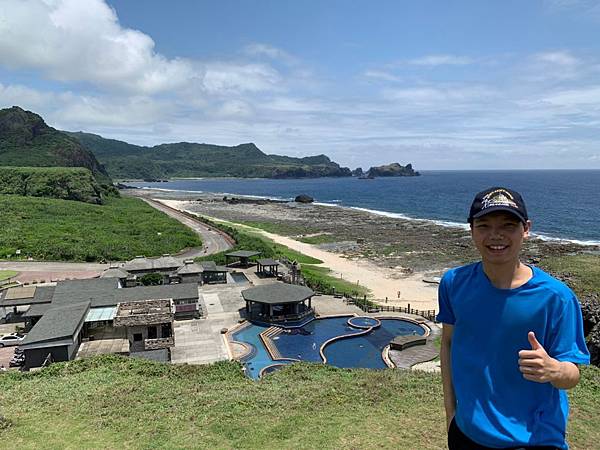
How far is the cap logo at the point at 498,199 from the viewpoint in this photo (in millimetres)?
2986

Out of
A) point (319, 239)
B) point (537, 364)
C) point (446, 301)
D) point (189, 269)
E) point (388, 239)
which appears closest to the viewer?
point (537, 364)

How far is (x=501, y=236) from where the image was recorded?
302 cm

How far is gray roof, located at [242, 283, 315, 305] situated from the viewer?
2808 centimetres

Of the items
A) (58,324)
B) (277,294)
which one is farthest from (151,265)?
(58,324)

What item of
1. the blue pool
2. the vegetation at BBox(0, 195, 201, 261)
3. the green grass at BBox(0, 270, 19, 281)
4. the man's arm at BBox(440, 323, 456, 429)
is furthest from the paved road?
the man's arm at BBox(440, 323, 456, 429)

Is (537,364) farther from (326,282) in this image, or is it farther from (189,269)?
(326,282)

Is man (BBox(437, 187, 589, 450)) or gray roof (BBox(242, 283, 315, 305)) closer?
man (BBox(437, 187, 589, 450))

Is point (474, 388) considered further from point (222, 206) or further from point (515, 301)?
point (222, 206)

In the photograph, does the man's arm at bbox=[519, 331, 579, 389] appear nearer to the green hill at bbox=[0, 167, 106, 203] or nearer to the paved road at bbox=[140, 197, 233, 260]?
the paved road at bbox=[140, 197, 233, 260]

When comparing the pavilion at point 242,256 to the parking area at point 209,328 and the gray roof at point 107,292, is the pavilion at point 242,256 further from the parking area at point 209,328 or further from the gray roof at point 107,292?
the gray roof at point 107,292

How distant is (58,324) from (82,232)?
4002 centimetres

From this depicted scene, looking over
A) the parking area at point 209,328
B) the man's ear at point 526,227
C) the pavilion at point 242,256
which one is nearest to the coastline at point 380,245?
the pavilion at point 242,256

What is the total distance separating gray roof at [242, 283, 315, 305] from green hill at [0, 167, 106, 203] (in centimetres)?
7666

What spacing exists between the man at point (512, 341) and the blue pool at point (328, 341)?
18.5 m
